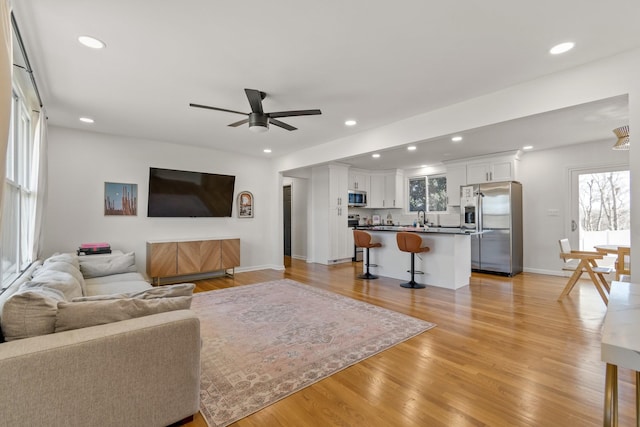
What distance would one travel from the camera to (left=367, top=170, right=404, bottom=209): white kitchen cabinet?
8.21 meters

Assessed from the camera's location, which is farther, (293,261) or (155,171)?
(293,261)

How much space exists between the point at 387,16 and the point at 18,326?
2.81 m

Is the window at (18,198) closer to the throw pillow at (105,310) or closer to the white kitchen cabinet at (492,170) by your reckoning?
the throw pillow at (105,310)

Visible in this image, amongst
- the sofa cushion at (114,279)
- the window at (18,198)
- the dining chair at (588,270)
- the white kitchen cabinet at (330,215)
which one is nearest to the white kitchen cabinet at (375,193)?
the white kitchen cabinet at (330,215)

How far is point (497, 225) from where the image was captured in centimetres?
582

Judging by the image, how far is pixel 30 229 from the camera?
11.4ft

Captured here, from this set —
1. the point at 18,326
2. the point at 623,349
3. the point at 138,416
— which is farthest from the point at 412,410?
the point at 18,326

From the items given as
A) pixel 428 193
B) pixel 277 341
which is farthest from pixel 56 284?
pixel 428 193

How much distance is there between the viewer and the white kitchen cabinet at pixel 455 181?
6553 mm

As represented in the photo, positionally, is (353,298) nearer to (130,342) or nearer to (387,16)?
(130,342)

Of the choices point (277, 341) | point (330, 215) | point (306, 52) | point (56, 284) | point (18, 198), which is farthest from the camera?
point (330, 215)

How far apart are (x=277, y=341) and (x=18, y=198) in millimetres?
3193

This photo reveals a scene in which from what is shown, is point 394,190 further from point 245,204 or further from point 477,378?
point 477,378

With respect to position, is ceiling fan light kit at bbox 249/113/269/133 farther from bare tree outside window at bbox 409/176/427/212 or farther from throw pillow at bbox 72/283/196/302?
bare tree outside window at bbox 409/176/427/212
